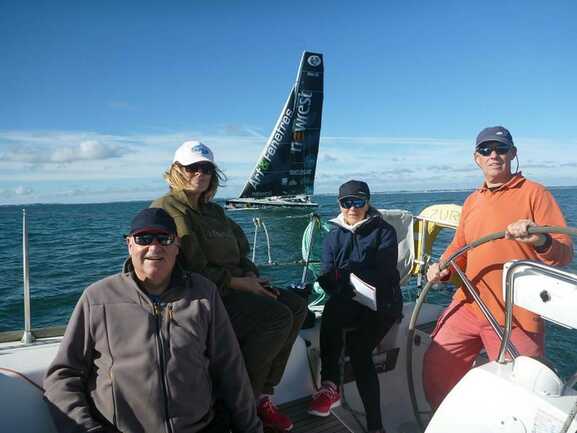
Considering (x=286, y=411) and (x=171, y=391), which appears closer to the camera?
(x=171, y=391)

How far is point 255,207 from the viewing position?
114 ft

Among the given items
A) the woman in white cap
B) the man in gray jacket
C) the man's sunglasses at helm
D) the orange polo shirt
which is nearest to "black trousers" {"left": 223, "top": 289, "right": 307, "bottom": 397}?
the woman in white cap

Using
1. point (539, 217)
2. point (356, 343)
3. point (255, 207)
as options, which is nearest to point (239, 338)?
point (356, 343)

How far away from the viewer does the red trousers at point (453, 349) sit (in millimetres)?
2309

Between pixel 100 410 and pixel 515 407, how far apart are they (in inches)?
60.5

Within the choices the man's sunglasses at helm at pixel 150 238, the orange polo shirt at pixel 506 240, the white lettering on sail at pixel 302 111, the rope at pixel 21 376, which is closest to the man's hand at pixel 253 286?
the man's sunglasses at helm at pixel 150 238

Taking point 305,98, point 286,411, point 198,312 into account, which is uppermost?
point 305,98

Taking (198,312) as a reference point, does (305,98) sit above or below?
above

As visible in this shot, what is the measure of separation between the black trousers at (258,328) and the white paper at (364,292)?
475 mm

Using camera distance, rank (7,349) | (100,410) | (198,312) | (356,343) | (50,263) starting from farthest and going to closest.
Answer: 1. (50,263)
2. (356,343)
3. (7,349)
4. (198,312)
5. (100,410)

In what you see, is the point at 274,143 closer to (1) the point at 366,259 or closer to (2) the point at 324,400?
(1) the point at 366,259

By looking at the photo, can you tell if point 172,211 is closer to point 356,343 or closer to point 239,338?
point 239,338

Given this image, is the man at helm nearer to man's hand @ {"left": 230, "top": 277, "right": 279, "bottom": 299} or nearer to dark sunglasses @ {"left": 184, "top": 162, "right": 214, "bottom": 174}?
man's hand @ {"left": 230, "top": 277, "right": 279, "bottom": 299}

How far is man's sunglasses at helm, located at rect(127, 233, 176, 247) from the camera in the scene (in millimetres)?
1678
